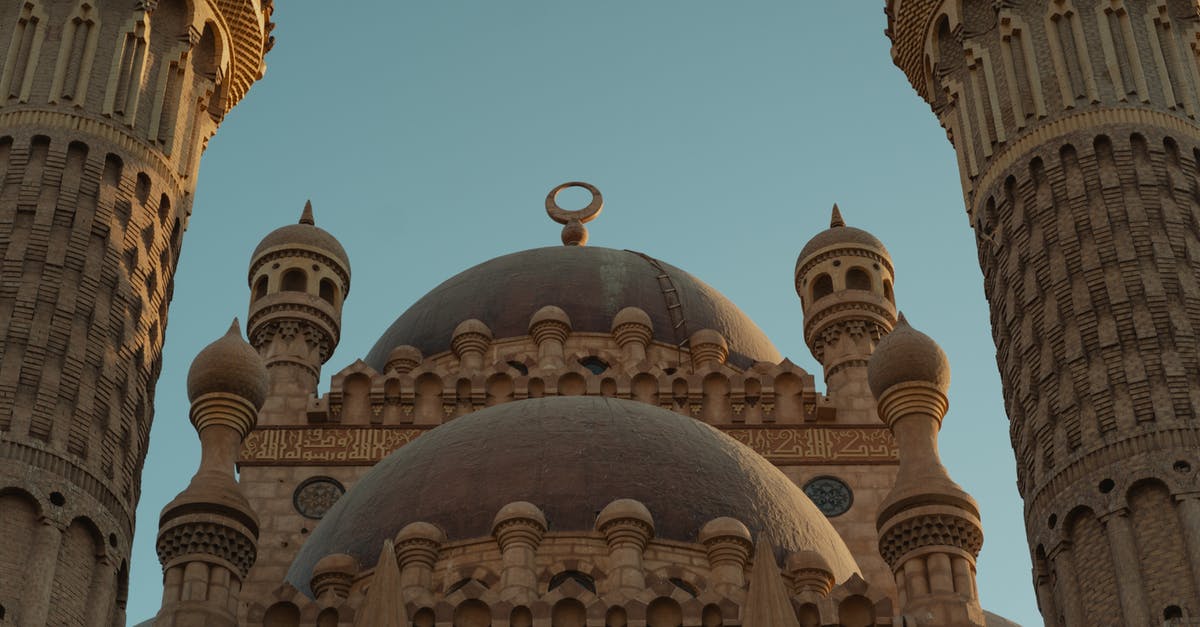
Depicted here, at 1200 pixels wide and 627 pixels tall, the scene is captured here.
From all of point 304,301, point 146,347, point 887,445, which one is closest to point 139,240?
point 146,347

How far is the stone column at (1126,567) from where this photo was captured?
1753 cm

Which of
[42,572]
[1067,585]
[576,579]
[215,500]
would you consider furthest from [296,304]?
[1067,585]

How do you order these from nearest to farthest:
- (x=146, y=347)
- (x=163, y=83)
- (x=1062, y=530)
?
(x=1062, y=530)
(x=146, y=347)
(x=163, y=83)

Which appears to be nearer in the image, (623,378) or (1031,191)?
(1031,191)

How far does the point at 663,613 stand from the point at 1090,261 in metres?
6.03

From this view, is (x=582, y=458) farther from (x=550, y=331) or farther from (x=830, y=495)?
(x=550, y=331)

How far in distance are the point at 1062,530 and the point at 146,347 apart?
30.0 feet

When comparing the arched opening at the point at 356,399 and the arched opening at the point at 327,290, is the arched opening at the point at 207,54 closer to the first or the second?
the arched opening at the point at 356,399

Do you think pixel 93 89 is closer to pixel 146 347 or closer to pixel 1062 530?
pixel 146 347

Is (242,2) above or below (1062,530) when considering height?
above

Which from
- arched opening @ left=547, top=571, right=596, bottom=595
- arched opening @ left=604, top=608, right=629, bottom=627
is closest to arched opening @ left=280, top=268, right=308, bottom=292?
arched opening @ left=547, top=571, right=596, bottom=595

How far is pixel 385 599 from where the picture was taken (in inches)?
658

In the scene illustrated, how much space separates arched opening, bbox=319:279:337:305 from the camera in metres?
30.3

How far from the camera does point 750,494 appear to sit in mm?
20000
